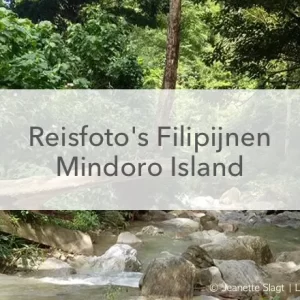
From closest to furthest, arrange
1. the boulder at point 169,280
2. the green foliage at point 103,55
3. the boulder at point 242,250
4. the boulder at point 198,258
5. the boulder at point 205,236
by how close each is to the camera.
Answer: the boulder at point 169,280 → the boulder at point 198,258 → the boulder at point 242,250 → the boulder at point 205,236 → the green foliage at point 103,55

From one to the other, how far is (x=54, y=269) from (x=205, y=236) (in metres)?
3.06

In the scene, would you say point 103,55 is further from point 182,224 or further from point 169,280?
point 169,280

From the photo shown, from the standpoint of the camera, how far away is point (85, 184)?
5.68 metres

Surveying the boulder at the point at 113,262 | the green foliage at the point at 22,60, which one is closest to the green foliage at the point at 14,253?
the boulder at the point at 113,262

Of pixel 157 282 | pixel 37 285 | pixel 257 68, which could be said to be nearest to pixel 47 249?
pixel 37 285

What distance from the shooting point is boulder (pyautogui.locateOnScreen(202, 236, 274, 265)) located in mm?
5523

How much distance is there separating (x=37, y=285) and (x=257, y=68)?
195 inches

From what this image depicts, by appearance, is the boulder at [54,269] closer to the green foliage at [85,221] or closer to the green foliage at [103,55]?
the green foliage at [85,221]

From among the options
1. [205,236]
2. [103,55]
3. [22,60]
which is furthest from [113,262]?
[103,55]

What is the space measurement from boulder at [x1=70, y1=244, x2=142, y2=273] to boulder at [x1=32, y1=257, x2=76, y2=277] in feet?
0.58

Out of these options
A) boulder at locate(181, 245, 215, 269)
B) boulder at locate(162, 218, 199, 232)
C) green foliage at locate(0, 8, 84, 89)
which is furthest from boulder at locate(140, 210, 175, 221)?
boulder at locate(181, 245, 215, 269)

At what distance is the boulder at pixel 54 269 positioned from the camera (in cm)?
464

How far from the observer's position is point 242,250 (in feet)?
18.3

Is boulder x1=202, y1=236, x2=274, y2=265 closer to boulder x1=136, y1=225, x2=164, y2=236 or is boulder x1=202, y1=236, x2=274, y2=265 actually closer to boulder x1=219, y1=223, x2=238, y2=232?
boulder x1=136, y1=225, x2=164, y2=236
